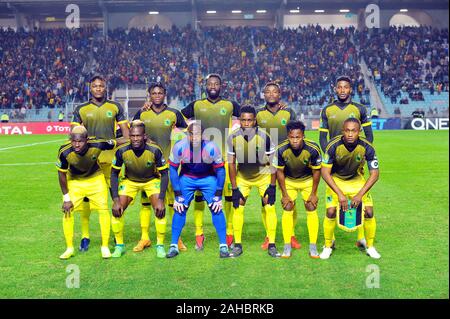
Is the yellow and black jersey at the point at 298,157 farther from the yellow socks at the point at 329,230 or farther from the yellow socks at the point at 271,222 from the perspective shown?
the yellow socks at the point at 329,230

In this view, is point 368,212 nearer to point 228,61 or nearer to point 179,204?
point 179,204

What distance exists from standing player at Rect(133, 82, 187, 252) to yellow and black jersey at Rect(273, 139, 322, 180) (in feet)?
5.05

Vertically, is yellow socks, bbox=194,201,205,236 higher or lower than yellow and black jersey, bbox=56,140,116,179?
lower

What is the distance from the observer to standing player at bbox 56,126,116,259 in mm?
6953

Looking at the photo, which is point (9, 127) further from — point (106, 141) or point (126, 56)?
point (106, 141)

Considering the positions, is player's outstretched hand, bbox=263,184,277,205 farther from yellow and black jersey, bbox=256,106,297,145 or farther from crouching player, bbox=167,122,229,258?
yellow and black jersey, bbox=256,106,297,145

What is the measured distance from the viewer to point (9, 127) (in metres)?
32.3

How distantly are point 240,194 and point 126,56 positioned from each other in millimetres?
35416

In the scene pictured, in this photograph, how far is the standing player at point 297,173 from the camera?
6.97m

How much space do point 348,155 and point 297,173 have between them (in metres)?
0.73

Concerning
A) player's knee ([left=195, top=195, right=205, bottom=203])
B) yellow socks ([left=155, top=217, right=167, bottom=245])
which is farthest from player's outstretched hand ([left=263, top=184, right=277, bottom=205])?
yellow socks ([left=155, top=217, right=167, bottom=245])

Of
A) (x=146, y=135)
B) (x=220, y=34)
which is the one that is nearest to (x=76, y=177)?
(x=146, y=135)

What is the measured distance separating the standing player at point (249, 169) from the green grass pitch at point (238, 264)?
0.41 m

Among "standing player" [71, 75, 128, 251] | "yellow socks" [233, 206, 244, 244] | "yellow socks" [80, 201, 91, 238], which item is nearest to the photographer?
"yellow socks" [233, 206, 244, 244]
